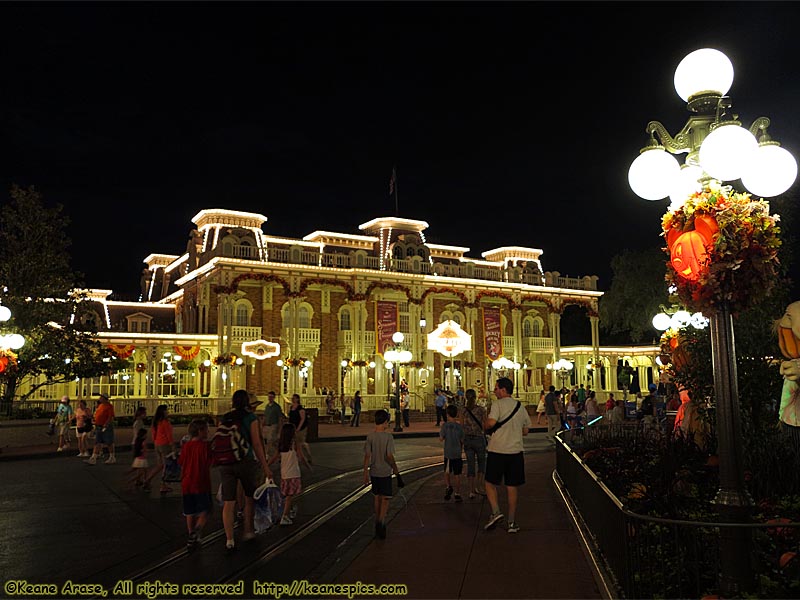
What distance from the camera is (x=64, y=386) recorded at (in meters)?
32.6

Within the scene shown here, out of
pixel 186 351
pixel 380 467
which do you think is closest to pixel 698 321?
pixel 380 467

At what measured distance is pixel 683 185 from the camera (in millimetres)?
5707

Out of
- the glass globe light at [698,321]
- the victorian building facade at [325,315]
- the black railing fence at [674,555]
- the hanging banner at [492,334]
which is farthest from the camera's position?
the hanging banner at [492,334]

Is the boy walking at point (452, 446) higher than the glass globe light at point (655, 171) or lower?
lower

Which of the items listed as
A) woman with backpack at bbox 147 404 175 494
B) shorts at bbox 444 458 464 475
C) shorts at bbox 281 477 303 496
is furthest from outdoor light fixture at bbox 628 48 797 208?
woman with backpack at bbox 147 404 175 494

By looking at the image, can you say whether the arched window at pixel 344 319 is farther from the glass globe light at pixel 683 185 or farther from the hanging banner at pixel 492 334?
the glass globe light at pixel 683 185

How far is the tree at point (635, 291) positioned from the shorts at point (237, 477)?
123ft

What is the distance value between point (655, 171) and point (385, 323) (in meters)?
32.1

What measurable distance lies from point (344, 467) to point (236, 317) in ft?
72.2

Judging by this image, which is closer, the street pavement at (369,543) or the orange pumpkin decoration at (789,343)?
the street pavement at (369,543)

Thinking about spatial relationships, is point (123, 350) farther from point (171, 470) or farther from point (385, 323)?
point (171, 470)

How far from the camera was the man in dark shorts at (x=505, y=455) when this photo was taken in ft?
26.9

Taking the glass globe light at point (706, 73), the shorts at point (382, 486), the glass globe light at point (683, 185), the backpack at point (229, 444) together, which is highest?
the glass globe light at point (706, 73)

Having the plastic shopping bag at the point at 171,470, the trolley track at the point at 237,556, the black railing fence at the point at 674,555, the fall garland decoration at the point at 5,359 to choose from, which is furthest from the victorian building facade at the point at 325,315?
the black railing fence at the point at 674,555
